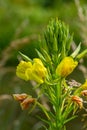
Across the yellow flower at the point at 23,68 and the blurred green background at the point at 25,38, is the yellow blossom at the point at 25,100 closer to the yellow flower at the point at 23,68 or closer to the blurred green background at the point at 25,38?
the yellow flower at the point at 23,68

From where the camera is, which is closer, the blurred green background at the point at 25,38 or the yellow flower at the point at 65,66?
the yellow flower at the point at 65,66

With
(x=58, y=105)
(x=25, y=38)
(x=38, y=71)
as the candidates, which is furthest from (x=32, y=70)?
(x=25, y=38)

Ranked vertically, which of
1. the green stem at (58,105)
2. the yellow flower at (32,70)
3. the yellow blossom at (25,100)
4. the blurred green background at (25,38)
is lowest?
the blurred green background at (25,38)

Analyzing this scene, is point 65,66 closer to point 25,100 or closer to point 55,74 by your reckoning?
point 55,74

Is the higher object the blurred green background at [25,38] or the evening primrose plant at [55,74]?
the evening primrose plant at [55,74]

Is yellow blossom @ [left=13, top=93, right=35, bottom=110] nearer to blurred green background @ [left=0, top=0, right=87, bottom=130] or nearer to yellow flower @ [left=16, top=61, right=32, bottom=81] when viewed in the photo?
yellow flower @ [left=16, top=61, right=32, bottom=81]

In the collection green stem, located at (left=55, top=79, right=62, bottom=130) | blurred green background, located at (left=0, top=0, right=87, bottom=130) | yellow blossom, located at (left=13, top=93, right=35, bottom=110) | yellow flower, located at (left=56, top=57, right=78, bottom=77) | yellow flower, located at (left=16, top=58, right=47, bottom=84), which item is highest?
yellow flower, located at (left=16, top=58, right=47, bottom=84)

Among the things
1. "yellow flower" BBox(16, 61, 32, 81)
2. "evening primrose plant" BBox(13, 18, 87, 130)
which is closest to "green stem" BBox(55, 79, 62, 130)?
"evening primrose plant" BBox(13, 18, 87, 130)

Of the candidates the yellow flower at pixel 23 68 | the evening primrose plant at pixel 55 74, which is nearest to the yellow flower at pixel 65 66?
the evening primrose plant at pixel 55 74
